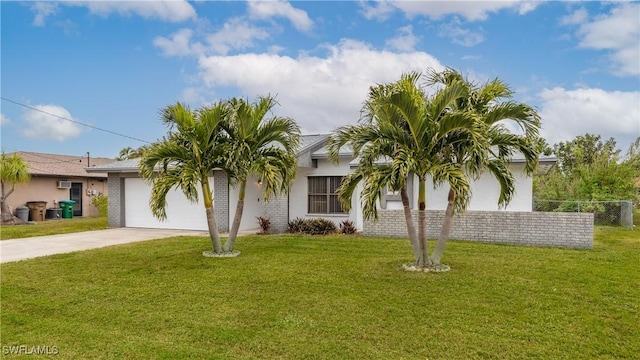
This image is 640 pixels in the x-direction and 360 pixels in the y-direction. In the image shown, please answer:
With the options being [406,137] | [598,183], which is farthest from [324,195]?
[598,183]

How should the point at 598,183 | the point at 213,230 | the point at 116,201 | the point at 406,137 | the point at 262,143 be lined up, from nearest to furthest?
the point at 406,137 < the point at 213,230 < the point at 262,143 < the point at 116,201 < the point at 598,183

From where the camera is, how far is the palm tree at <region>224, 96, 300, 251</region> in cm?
912

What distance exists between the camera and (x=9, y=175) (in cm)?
1742

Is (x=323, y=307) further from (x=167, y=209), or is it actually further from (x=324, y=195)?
(x=167, y=209)

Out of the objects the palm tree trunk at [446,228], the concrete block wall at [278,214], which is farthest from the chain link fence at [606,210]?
the concrete block wall at [278,214]

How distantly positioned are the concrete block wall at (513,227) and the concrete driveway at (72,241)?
739cm

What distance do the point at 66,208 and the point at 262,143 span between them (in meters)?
16.7

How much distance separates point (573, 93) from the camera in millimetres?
18906

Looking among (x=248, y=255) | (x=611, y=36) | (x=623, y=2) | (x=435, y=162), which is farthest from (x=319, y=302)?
(x=611, y=36)

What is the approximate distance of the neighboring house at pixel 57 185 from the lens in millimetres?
20000

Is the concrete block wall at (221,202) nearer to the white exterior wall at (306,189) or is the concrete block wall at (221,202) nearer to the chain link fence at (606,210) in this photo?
the white exterior wall at (306,189)

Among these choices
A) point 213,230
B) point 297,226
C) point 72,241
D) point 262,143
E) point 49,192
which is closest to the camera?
point 213,230

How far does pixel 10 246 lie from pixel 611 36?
1973 cm

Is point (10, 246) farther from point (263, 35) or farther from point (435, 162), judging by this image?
point (435, 162)
